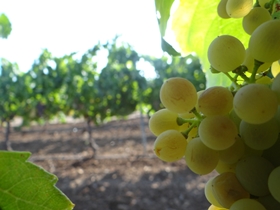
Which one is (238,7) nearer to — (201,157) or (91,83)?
(201,157)

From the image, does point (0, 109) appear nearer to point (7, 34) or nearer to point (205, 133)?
point (7, 34)

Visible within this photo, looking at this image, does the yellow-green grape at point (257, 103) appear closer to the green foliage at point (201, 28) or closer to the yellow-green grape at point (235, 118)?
the yellow-green grape at point (235, 118)

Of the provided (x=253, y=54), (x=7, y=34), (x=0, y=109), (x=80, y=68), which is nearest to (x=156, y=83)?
(x=80, y=68)

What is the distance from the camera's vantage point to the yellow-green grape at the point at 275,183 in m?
0.26

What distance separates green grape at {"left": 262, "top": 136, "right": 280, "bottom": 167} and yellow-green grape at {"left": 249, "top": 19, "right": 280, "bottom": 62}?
0.25 feet

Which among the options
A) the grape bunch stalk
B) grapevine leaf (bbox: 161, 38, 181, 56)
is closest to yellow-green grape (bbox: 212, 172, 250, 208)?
the grape bunch stalk

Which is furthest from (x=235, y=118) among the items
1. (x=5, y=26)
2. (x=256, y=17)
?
(x=5, y=26)

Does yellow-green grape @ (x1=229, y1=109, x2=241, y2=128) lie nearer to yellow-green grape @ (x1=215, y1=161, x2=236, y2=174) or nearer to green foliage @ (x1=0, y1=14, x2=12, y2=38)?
yellow-green grape @ (x1=215, y1=161, x2=236, y2=174)

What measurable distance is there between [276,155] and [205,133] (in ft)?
0.21

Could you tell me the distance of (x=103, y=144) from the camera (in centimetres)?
659

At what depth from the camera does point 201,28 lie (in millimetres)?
519

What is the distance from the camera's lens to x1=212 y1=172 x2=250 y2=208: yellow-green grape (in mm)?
299

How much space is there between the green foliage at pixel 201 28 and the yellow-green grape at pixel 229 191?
19 cm

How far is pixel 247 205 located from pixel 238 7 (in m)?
0.19
